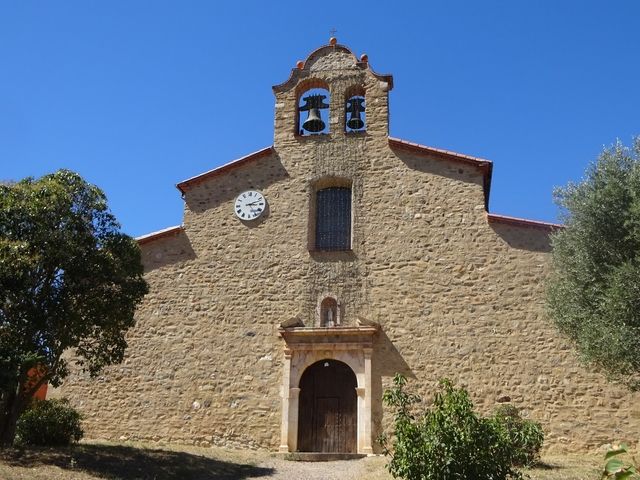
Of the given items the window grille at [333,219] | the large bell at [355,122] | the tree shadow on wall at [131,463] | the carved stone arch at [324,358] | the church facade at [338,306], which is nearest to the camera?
the tree shadow on wall at [131,463]

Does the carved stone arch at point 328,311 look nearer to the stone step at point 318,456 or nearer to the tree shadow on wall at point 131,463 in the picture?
the stone step at point 318,456

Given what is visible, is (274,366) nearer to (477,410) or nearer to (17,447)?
(477,410)

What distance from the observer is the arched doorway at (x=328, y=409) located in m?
15.0

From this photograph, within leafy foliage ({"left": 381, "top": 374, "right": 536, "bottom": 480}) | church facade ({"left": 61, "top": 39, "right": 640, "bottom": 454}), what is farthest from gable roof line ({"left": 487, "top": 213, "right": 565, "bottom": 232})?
leafy foliage ({"left": 381, "top": 374, "right": 536, "bottom": 480})

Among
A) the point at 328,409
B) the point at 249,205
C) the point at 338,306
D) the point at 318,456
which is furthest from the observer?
the point at 249,205

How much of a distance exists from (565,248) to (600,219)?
3.23 feet

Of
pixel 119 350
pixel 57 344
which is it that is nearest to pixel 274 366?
pixel 119 350

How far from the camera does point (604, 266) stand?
1016 cm

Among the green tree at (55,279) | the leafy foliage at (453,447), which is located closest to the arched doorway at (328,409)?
the green tree at (55,279)

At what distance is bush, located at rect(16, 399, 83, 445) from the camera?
12578 mm

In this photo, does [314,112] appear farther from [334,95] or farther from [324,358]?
[324,358]

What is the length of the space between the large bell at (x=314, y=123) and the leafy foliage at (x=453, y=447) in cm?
1090

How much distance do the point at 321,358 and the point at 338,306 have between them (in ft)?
4.38

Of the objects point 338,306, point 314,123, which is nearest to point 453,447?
point 338,306
